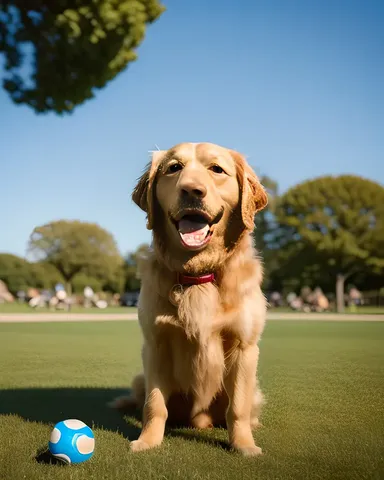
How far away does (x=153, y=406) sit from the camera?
3.77 m

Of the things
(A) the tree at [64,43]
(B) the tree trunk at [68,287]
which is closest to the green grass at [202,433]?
(A) the tree at [64,43]

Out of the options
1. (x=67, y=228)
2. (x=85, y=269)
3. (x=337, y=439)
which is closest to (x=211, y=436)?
(x=337, y=439)

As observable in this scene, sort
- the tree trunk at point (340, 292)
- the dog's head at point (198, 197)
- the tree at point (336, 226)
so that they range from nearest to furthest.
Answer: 1. the dog's head at point (198, 197)
2. the tree trunk at point (340, 292)
3. the tree at point (336, 226)

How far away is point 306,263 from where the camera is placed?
4831 centimetres

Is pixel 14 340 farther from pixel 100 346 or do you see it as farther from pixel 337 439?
pixel 337 439

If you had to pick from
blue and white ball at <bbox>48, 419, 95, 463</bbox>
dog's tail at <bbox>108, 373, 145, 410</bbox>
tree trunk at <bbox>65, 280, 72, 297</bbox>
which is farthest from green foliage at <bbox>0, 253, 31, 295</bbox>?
blue and white ball at <bbox>48, 419, 95, 463</bbox>

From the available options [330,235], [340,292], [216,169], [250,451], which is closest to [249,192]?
[216,169]

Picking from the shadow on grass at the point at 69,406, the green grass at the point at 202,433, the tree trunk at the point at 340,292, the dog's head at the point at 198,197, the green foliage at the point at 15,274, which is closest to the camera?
the green grass at the point at 202,433

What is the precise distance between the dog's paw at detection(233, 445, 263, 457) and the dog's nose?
1.76 metres

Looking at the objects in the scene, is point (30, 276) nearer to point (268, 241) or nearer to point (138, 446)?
point (268, 241)

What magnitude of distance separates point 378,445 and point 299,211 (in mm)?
46862

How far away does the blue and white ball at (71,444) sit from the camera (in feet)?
10.7

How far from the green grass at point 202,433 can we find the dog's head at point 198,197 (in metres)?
1.41

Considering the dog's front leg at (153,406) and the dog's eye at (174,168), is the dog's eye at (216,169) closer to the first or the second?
the dog's eye at (174,168)
